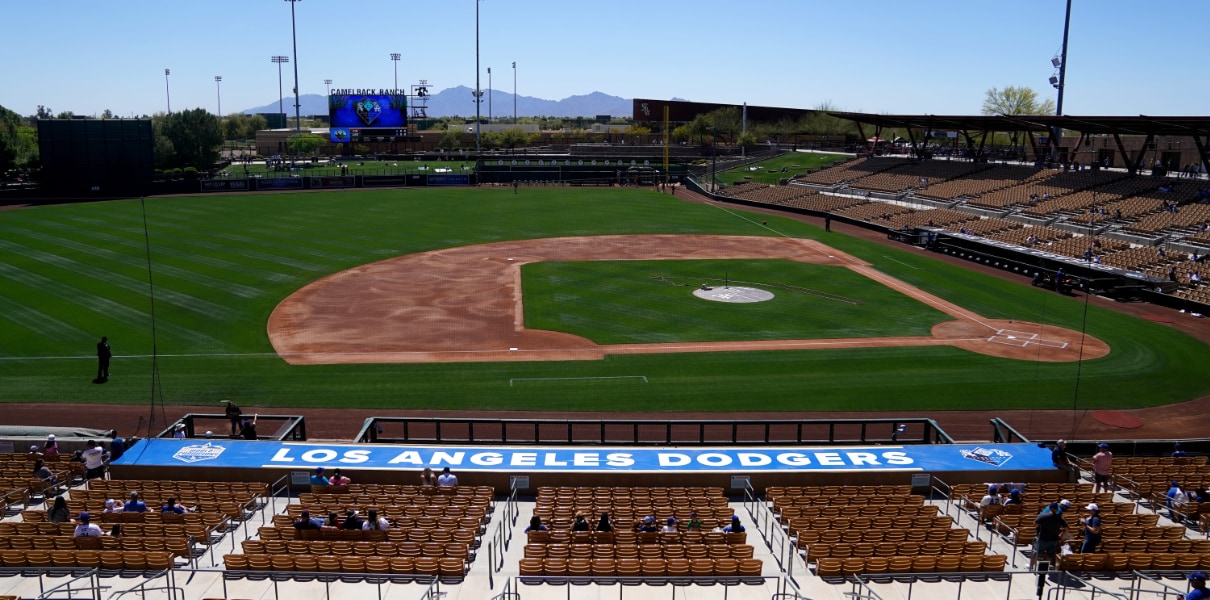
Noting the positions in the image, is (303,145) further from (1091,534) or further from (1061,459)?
(1091,534)

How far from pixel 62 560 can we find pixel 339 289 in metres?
32.0

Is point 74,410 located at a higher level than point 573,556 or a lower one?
lower

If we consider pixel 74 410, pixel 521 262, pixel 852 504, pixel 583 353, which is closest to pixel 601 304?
pixel 583 353

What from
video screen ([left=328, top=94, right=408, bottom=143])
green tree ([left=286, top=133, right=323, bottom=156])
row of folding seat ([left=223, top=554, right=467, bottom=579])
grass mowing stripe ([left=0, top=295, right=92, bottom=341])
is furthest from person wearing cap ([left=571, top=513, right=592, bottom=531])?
green tree ([left=286, top=133, right=323, bottom=156])

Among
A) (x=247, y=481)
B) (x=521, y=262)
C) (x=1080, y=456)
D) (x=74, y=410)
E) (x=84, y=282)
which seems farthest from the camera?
(x=521, y=262)

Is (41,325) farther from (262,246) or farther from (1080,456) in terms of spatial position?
(1080,456)

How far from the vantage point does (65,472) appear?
18672 millimetres

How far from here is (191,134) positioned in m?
111

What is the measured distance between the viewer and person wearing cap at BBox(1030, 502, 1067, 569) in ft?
43.5

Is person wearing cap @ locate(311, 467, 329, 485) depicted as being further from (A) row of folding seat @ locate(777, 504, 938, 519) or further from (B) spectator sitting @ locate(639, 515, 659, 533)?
(A) row of folding seat @ locate(777, 504, 938, 519)

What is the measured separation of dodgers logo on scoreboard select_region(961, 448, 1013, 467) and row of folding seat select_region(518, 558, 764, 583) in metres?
8.22

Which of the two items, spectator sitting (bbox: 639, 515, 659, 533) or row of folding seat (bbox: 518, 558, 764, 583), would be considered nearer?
row of folding seat (bbox: 518, 558, 764, 583)

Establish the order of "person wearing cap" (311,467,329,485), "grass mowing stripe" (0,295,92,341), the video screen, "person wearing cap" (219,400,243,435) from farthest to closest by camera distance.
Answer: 1. the video screen
2. "grass mowing stripe" (0,295,92,341)
3. "person wearing cap" (219,400,243,435)
4. "person wearing cap" (311,467,329,485)

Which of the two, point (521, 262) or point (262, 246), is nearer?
point (521, 262)
